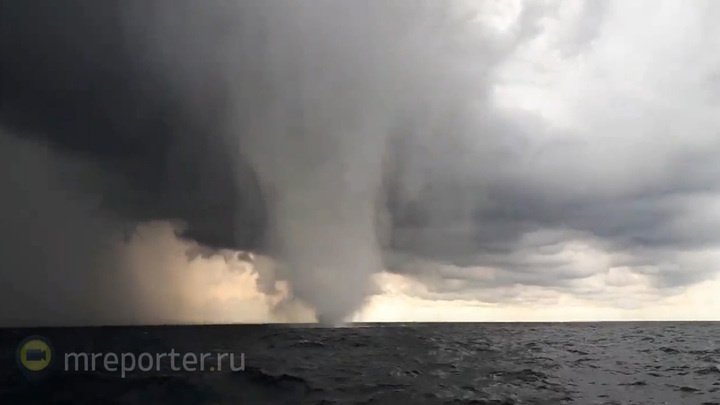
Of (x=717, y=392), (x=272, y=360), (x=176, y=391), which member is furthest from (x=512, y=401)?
(x=272, y=360)

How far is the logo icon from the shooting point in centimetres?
2456

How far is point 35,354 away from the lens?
2580cm

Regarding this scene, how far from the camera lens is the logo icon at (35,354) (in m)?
24.6

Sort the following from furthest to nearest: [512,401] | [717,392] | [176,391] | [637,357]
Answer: [637,357], [717,392], [512,401], [176,391]

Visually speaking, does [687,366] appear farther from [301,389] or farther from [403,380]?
[301,389]

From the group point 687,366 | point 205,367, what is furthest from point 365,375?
point 687,366

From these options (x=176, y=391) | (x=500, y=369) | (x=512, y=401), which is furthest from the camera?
(x=500, y=369)

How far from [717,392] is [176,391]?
2786 centimetres

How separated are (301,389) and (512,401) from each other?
10140mm

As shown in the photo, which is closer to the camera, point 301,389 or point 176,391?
point 176,391

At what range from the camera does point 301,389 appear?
26625 millimetres

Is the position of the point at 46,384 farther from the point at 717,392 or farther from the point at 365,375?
the point at 717,392

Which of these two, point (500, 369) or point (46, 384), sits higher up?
point (46, 384)

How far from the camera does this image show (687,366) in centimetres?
4294
